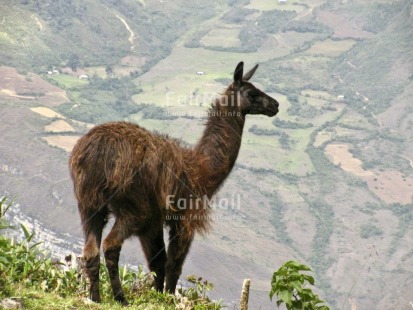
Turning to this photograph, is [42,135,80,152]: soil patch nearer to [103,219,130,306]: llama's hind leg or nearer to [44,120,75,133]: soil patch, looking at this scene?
[44,120,75,133]: soil patch

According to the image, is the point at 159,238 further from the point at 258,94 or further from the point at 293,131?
the point at 293,131

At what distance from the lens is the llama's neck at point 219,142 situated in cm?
1238

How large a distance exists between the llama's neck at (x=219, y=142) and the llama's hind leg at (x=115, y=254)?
198 centimetres

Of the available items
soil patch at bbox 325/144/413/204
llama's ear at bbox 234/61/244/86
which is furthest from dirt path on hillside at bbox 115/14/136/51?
llama's ear at bbox 234/61/244/86

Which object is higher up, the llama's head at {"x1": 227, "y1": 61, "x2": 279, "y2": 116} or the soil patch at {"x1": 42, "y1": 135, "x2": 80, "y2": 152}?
the llama's head at {"x1": 227, "y1": 61, "x2": 279, "y2": 116}

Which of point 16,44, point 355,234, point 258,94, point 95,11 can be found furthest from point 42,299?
point 95,11

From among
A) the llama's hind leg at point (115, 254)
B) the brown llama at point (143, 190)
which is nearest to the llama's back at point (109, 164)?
the brown llama at point (143, 190)

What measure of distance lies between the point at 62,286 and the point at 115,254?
82 centimetres

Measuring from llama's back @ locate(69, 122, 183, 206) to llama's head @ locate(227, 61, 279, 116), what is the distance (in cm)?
276

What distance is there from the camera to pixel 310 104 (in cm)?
12462

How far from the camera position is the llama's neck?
12.4m

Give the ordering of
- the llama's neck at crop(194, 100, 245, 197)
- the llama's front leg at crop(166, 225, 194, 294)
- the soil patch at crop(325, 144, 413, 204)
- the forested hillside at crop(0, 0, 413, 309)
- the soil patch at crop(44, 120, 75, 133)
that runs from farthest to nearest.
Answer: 1. the soil patch at crop(325, 144, 413, 204)
2. the soil patch at crop(44, 120, 75, 133)
3. the forested hillside at crop(0, 0, 413, 309)
4. the llama's neck at crop(194, 100, 245, 197)
5. the llama's front leg at crop(166, 225, 194, 294)

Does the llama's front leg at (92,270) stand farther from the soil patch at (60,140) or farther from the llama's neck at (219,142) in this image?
the soil patch at (60,140)

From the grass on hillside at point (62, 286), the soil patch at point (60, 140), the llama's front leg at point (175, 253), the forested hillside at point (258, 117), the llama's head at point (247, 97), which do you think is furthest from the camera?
the soil patch at point (60, 140)
